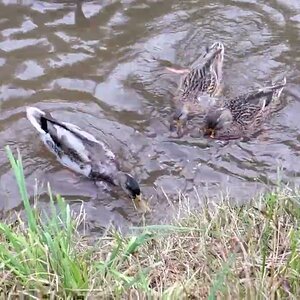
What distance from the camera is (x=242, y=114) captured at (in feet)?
20.7

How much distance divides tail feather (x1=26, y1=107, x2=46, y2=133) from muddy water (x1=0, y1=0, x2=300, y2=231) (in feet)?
0.53

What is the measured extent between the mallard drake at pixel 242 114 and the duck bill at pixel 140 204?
96 centimetres

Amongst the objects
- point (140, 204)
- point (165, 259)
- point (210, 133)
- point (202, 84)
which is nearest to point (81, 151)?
point (140, 204)

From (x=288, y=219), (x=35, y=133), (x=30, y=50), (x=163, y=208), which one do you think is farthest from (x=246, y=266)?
(x=30, y=50)

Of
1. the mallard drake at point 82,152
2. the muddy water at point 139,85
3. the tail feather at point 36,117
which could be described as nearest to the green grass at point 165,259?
the muddy water at point 139,85

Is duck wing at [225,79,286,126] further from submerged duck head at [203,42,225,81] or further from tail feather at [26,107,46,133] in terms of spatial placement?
tail feather at [26,107,46,133]

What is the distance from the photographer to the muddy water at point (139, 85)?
575 centimetres

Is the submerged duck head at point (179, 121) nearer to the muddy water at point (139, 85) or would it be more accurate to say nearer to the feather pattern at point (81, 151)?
the muddy water at point (139, 85)

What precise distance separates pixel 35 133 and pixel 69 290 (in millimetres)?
2336

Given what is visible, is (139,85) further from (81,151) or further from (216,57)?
(81,151)

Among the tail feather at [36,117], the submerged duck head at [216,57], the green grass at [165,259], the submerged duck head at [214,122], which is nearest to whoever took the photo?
the green grass at [165,259]

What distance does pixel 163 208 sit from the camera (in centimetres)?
547

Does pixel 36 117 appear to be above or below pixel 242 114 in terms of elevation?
above

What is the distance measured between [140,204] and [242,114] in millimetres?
1308
